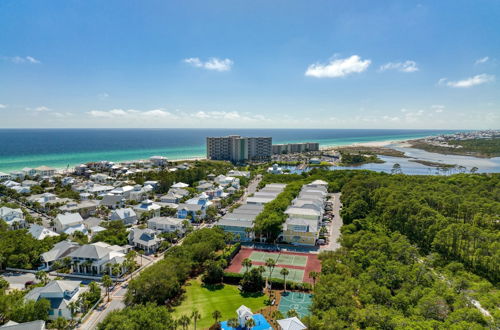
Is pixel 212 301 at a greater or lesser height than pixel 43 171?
lesser

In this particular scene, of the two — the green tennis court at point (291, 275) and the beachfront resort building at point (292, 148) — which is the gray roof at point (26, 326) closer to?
the green tennis court at point (291, 275)

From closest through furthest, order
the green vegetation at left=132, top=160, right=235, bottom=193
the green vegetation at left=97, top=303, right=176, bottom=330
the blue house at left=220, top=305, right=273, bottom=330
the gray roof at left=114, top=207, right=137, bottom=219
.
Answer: the green vegetation at left=97, top=303, right=176, bottom=330, the blue house at left=220, top=305, right=273, bottom=330, the gray roof at left=114, top=207, right=137, bottom=219, the green vegetation at left=132, top=160, right=235, bottom=193

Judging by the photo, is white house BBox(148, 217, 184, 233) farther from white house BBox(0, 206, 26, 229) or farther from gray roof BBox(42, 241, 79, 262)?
white house BBox(0, 206, 26, 229)

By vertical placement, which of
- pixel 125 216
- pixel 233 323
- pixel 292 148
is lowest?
pixel 233 323

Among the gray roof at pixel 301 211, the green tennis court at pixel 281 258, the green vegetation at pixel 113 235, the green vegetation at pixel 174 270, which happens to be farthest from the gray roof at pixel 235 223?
the green vegetation at pixel 113 235

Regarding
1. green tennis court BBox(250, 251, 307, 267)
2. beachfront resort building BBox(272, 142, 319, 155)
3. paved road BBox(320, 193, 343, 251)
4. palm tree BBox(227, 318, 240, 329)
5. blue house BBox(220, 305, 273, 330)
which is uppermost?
beachfront resort building BBox(272, 142, 319, 155)

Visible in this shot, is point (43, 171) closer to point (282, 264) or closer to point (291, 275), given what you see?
point (282, 264)

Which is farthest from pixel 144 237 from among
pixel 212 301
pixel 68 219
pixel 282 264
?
pixel 282 264

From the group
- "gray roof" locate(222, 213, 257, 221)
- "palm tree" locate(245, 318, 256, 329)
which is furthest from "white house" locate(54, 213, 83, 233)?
"palm tree" locate(245, 318, 256, 329)

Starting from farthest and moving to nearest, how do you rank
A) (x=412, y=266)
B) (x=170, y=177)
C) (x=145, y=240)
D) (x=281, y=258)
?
(x=170, y=177) < (x=145, y=240) < (x=281, y=258) < (x=412, y=266)
